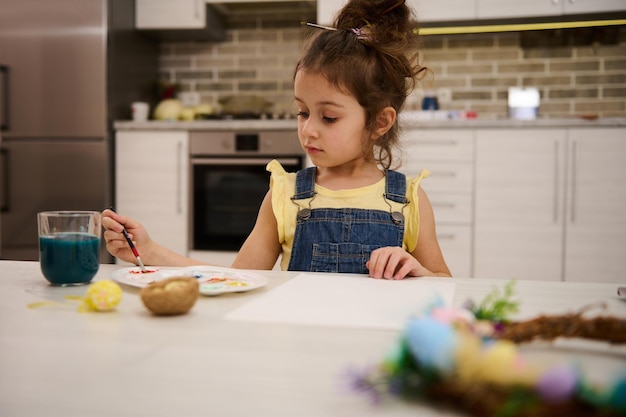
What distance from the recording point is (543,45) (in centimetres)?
356

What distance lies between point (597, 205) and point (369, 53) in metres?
1.95

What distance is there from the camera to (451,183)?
119 inches

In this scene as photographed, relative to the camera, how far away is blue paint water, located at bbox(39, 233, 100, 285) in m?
0.86

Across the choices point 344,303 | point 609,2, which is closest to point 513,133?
point 609,2

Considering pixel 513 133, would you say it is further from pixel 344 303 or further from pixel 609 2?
pixel 344 303

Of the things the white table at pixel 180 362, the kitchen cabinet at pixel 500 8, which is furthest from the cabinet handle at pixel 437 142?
the white table at pixel 180 362

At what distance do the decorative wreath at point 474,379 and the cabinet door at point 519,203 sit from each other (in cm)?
264

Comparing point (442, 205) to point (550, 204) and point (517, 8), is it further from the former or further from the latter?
point (517, 8)

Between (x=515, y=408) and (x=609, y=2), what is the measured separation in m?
3.31

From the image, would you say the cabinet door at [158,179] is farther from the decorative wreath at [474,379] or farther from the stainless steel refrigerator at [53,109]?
the decorative wreath at [474,379]

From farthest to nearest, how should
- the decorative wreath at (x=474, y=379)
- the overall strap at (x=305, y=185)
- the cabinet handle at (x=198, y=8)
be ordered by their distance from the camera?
the cabinet handle at (x=198, y=8), the overall strap at (x=305, y=185), the decorative wreath at (x=474, y=379)

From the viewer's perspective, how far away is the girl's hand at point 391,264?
0.94m

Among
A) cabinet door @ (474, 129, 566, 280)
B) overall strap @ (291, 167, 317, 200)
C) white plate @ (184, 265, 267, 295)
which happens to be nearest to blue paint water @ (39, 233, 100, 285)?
white plate @ (184, 265, 267, 295)

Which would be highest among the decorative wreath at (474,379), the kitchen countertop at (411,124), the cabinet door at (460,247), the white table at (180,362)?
the kitchen countertop at (411,124)
